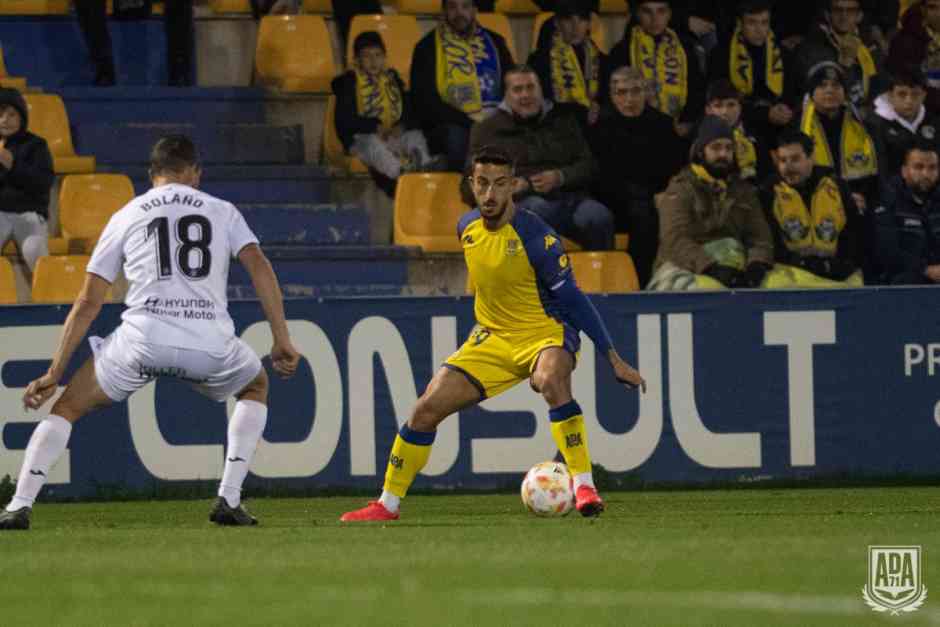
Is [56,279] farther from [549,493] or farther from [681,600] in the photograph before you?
[681,600]

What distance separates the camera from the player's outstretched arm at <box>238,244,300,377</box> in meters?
8.93

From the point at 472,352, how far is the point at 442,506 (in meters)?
1.68

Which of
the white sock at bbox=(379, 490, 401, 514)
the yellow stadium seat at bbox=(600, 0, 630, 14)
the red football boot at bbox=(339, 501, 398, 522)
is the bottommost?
the red football boot at bbox=(339, 501, 398, 522)

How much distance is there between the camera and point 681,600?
18.8ft

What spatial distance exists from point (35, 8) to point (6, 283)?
347 centimetres

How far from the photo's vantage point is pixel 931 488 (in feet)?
40.4

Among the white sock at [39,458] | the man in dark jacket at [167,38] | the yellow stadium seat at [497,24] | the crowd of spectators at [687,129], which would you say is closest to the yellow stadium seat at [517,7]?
the yellow stadium seat at [497,24]

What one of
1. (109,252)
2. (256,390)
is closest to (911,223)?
(256,390)

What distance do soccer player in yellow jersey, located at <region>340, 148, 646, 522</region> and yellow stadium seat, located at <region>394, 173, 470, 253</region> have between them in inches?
184

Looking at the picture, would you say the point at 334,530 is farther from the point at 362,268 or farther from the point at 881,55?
the point at 881,55

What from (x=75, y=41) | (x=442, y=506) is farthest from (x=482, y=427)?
(x=75, y=41)

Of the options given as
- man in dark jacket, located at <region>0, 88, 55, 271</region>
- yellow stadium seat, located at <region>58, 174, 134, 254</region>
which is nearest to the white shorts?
man in dark jacket, located at <region>0, 88, 55, 271</region>

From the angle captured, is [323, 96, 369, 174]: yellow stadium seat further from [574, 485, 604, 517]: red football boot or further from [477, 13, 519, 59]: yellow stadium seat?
[574, 485, 604, 517]: red football boot

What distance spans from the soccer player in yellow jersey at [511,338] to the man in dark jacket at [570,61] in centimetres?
Answer: 540
